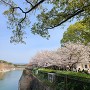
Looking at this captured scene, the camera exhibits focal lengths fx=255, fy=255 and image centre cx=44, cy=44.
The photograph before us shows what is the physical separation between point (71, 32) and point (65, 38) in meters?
3.08

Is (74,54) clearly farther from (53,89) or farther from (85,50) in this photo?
(53,89)

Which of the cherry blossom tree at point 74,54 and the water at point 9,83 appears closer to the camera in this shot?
the cherry blossom tree at point 74,54

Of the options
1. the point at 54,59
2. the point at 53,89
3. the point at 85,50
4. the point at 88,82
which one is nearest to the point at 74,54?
the point at 85,50

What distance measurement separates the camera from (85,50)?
37.3 metres

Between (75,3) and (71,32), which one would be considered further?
(71,32)

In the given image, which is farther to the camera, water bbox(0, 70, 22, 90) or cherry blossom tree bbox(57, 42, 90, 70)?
water bbox(0, 70, 22, 90)

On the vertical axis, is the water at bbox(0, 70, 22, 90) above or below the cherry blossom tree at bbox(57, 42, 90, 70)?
below

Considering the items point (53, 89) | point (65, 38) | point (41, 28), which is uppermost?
point (65, 38)

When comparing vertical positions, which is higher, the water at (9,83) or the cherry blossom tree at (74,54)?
the cherry blossom tree at (74,54)

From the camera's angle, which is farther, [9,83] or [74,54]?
[9,83]

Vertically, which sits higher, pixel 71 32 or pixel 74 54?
pixel 71 32

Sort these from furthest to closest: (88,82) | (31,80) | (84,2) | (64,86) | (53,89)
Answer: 1. (31,80)
2. (53,89)
3. (64,86)
4. (84,2)
5. (88,82)

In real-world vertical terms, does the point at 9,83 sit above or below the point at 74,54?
below

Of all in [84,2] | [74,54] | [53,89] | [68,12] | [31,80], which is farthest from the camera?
[74,54]
